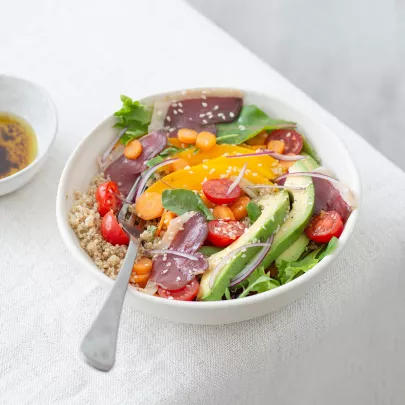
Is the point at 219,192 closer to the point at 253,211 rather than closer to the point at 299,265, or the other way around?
the point at 253,211

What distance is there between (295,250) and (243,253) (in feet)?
0.47

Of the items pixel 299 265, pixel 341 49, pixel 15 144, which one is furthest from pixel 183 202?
pixel 341 49

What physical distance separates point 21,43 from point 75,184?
2.95 feet

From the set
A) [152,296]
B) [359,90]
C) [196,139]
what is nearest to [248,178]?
[196,139]

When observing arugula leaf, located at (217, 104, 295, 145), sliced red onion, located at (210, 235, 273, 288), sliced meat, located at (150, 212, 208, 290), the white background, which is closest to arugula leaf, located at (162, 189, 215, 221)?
sliced meat, located at (150, 212, 208, 290)

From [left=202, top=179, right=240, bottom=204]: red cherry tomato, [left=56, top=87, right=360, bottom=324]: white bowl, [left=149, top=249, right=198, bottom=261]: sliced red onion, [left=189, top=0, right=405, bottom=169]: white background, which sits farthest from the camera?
[left=189, top=0, right=405, bottom=169]: white background

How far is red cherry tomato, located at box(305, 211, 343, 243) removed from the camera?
4.29 ft

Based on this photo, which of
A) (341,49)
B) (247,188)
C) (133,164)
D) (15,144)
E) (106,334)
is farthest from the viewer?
(341,49)

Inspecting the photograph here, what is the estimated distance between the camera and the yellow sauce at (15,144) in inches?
65.5

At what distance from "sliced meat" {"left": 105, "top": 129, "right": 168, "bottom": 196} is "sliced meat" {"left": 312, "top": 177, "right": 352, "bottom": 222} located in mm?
420

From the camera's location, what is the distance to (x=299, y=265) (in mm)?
1289

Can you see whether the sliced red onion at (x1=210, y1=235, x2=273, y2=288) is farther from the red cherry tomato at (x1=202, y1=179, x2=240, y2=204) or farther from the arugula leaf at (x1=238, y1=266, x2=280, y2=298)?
the red cherry tomato at (x1=202, y1=179, x2=240, y2=204)

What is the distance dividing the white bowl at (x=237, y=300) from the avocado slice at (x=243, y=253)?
0.06 meters

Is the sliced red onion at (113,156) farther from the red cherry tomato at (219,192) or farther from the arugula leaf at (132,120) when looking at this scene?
the red cherry tomato at (219,192)
